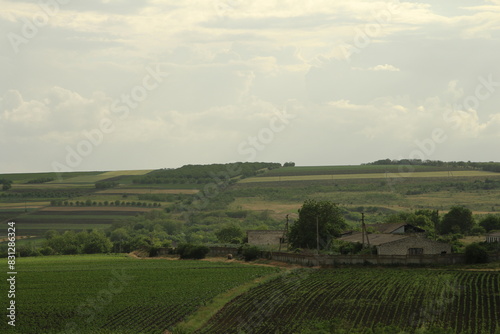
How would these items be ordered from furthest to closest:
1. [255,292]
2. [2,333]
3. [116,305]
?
[255,292]
[116,305]
[2,333]

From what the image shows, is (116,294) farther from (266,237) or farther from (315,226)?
(266,237)

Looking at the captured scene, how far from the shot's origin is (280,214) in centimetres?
16688

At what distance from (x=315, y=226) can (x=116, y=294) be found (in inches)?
Answer: 1519

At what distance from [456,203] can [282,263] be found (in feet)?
332

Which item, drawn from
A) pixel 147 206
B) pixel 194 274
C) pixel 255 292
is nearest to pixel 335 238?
pixel 194 274

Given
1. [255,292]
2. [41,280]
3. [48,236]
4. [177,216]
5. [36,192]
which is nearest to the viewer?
[255,292]

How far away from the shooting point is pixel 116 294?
2114 inches

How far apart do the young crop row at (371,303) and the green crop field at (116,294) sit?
3.80 meters

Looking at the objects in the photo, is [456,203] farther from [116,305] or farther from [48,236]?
[116,305]

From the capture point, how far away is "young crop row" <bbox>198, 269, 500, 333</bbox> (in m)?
39.7

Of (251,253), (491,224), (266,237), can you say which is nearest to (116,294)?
(251,253)

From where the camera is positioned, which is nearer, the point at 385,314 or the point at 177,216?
the point at 385,314

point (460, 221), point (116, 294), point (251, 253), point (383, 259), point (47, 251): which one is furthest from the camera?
point (47, 251)

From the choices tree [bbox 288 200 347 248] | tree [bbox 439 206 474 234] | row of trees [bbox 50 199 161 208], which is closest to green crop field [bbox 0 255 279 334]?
tree [bbox 288 200 347 248]
